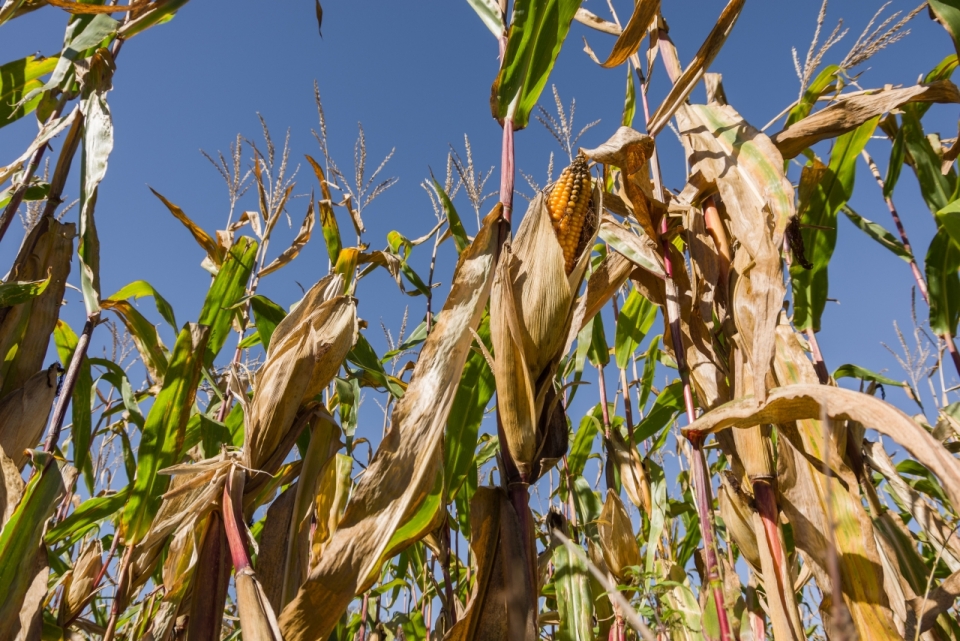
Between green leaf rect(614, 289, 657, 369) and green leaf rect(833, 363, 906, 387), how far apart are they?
70 cm

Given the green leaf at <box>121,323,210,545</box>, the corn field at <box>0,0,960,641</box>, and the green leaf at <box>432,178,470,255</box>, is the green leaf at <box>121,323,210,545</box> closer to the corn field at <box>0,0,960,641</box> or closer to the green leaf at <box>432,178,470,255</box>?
the corn field at <box>0,0,960,641</box>

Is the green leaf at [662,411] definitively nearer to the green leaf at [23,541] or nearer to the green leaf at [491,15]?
the green leaf at [491,15]

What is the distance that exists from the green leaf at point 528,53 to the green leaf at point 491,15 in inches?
5.3

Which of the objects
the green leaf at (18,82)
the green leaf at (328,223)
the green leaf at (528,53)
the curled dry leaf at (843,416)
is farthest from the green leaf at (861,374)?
the green leaf at (18,82)

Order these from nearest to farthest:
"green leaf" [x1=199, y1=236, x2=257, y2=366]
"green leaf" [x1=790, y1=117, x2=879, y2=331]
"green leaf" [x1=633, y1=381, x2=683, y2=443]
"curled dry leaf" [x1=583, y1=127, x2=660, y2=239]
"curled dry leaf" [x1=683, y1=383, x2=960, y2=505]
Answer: "curled dry leaf" [x1=683, y1=383, x2=960, y2=505]
"curled dry leaf" [x1=583, y1=127, x2=660, y2=239]
"green leaf" [x1=790, y1=117, x2=879, y2=331]
"green leaf" [x1=199, y1=236, x2=257, y2=366]
"green leaf" [x1=633, y1=381, x2=683, y2=443]

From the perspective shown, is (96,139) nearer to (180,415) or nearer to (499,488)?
(180,415)

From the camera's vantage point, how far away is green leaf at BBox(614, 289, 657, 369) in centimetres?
242

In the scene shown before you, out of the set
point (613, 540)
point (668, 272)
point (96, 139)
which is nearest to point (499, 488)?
point (668, 272)

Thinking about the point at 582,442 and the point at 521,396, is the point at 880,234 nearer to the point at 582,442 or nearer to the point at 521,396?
the point at 582,442

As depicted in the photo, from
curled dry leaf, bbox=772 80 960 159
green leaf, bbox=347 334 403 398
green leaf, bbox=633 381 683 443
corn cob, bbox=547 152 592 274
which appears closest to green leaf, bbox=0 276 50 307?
green leaf, bbox=347 334 403 398

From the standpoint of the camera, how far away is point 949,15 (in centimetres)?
132

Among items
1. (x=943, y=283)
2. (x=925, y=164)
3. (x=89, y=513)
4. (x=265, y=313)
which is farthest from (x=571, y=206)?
(x=89, y=513)

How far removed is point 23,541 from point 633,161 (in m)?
1.69

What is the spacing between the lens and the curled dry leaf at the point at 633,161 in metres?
1.37
